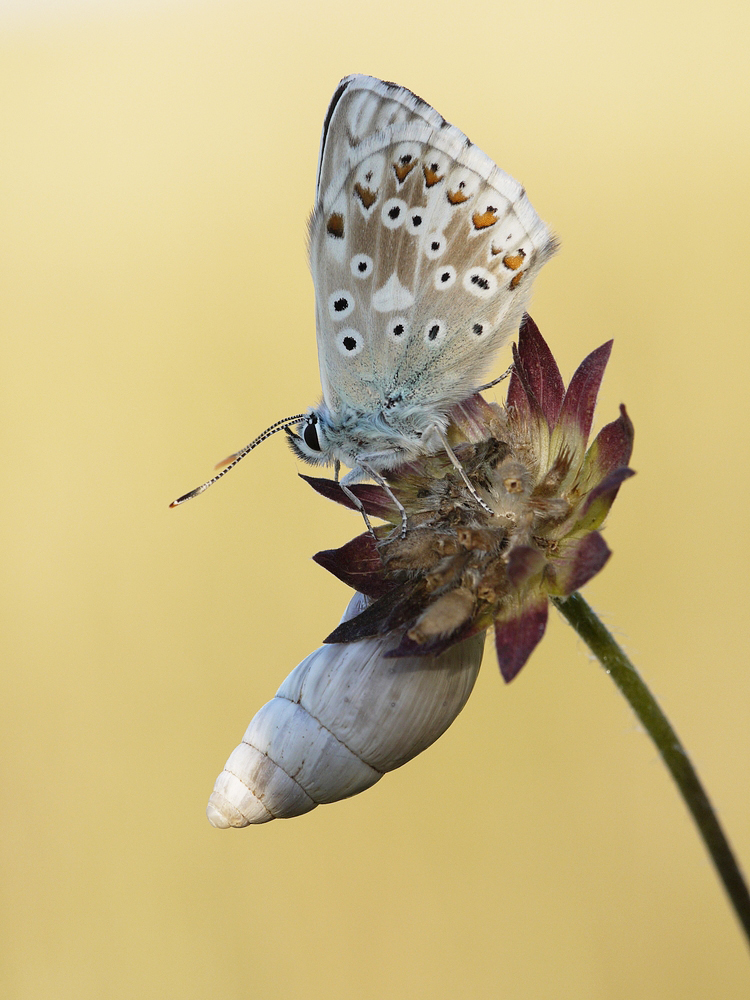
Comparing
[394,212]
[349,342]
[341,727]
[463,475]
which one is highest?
[394,212]

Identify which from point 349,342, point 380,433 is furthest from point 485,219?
point 380,433

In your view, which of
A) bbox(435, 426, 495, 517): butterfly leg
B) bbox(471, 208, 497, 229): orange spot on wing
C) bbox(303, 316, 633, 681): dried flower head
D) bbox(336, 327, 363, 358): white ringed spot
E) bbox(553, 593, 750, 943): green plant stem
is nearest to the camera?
bbox(553, 593, 750, 943): green plant stem

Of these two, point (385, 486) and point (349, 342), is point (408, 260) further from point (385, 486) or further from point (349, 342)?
point (385, 486)

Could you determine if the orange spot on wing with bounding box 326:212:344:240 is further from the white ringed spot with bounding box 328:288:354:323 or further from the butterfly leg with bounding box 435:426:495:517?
the butterfly leg with bounding box 435:426:495:517

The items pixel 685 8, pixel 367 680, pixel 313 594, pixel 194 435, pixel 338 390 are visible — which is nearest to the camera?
pixel 367 680

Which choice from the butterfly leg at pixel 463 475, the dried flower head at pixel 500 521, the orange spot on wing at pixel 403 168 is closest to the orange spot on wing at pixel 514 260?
the dried flower head at pixel 500 521

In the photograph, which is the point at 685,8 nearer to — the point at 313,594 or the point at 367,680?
the point at 313,594

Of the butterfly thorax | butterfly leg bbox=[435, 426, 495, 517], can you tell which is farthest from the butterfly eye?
butterfly leg bbox=[435, 426, 495, 517]

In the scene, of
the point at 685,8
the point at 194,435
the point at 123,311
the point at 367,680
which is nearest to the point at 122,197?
the point at 123,311
